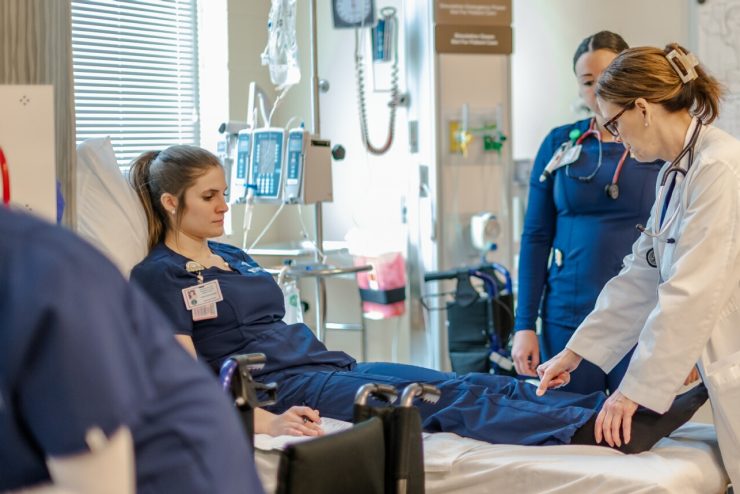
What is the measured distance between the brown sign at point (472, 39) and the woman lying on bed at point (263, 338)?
1.65 metres

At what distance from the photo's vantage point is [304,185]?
141 inches

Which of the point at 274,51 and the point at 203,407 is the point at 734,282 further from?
the point at 274,51

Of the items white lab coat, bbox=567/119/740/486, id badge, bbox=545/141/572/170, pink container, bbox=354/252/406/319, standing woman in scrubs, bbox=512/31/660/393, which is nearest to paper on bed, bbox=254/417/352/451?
standing woman in scrubs, bbox=512/31/660/393

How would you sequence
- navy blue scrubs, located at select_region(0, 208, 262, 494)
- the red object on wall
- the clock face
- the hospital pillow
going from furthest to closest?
1. the clock face
2. the hospital pillow
3. the red object on wall
4. navy blue scrubs, located at select_region(0, 208, 262, 494)

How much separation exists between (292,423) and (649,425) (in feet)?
2.78

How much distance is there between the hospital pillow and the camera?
2701mm

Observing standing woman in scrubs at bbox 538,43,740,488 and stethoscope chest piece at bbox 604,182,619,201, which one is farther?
stethoscope chest piece at bbox 604,182,619,201

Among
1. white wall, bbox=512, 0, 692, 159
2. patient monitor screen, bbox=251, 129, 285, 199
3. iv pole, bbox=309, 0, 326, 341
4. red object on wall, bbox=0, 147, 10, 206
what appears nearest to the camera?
red object on wall, bbox=0, 147, 10, 206

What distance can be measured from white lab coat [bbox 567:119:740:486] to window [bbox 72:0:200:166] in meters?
2.45

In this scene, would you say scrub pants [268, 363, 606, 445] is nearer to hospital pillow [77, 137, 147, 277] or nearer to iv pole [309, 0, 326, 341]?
hospital pillow [77, 137, 147, 277]

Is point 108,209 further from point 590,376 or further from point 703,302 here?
point 703,302

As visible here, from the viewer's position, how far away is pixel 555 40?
4.68 m

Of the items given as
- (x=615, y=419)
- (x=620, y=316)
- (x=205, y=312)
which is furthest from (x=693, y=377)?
(x=205, y=312)

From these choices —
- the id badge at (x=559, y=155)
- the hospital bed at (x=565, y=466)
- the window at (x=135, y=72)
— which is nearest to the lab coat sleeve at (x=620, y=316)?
the hospital bed at (x=565, y=466)
